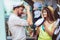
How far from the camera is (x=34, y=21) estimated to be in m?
1.72

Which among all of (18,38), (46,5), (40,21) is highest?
(46,5)

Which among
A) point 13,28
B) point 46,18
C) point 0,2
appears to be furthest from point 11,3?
point 46,18

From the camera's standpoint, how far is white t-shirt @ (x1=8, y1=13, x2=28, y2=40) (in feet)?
5.64

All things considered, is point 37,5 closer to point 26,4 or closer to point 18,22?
point 26,4

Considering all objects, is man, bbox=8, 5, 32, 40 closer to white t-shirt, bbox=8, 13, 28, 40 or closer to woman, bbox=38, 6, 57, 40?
white t-shirt, bbox=8, 13, 28, 40

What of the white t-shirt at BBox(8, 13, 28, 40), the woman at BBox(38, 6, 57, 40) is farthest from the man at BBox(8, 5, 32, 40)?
the woman at BBox(38, 6, 57, 40)

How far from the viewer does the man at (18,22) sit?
1.72m

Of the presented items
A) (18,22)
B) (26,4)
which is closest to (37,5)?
(26,4)

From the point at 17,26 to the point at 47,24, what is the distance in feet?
0.80

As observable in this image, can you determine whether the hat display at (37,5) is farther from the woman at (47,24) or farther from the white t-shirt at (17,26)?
the white t-shirt at (17,26)

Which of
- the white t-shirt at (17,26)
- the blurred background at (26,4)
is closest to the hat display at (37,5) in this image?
the blurred background at (26,4)

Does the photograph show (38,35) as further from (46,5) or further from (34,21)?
(46,5)

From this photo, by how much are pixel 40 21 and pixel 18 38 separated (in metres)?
0.23

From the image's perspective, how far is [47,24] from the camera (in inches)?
67.7
